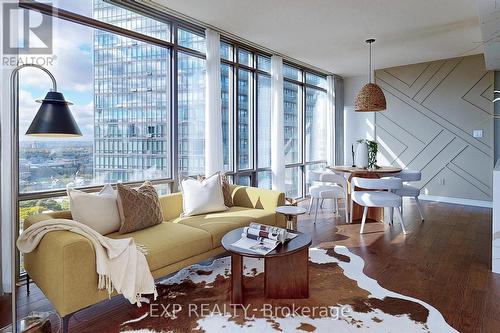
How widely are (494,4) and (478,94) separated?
353 centimetres

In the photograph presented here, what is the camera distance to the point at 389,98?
716cm

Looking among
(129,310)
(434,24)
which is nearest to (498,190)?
(434,24)

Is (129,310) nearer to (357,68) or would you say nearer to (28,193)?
(28,193)

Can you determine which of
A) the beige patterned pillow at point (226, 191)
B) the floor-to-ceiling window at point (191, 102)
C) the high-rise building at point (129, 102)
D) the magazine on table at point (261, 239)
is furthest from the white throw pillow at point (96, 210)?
the floor-to-ceiling window at point (191, 102)

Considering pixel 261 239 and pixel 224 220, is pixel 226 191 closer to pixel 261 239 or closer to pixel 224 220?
pixel 224 220

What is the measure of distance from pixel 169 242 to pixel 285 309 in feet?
3.36

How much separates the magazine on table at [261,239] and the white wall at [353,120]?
5.67 m

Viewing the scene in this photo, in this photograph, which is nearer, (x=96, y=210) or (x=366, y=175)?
(x=96, y=210)

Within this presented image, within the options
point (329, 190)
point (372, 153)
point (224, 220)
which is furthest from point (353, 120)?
point (224, 220)

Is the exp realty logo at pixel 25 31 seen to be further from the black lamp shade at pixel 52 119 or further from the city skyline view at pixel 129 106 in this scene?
the black lamp shade at pixel 52 119

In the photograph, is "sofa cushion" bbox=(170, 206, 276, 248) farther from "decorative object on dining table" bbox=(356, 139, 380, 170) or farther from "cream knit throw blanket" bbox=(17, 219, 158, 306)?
"decorative object on dining table" bbox=(356, 139, 380, 170)

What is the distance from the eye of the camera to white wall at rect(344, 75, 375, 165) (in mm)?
7625

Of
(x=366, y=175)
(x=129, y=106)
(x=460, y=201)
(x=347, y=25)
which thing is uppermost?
(x=347, y=25)

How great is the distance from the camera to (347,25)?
433cm
